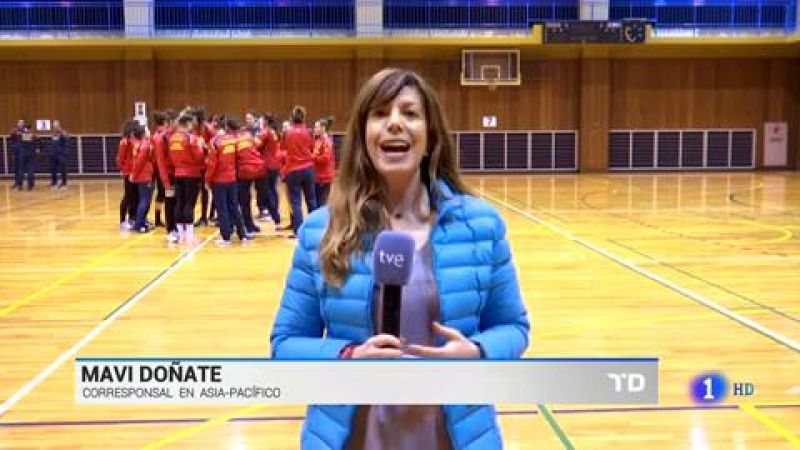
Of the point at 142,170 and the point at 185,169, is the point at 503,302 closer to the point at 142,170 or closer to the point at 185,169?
the point at 185,169

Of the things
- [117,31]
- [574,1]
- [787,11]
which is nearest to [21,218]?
[117,31]

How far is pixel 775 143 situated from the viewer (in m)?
27.4

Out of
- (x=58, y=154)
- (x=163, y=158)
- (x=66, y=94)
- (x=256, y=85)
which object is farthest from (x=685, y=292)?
(x=66, y=94)

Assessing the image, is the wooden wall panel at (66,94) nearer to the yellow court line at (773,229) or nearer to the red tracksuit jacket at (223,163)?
the red tracksuit jacket at (223,163)

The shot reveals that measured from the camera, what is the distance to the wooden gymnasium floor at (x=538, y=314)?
4797 millimetres

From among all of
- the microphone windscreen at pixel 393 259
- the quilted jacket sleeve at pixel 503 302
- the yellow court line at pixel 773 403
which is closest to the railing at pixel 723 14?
the yellow court line at pixel 773 403

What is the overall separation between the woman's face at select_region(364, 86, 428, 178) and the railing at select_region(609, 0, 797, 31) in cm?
2603

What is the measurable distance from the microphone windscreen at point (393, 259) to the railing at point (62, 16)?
2599 centimetres

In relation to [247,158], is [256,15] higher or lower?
higher

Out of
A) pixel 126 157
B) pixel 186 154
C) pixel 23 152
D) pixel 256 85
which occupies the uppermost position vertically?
pixel 256 85

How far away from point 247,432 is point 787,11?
25.6 metres

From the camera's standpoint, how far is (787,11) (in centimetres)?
2630

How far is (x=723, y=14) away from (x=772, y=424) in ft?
78.6

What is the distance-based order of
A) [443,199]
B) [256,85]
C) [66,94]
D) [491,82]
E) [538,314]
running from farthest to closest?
[256,85] < [66,94] < [491,82] < [538,314] < [443,199]
